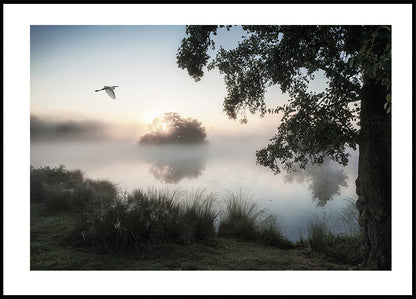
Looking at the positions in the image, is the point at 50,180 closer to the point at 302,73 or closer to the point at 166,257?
the point at 166,257

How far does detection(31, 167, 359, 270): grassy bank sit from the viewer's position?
2777 millimetres

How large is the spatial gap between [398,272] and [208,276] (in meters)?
1.95

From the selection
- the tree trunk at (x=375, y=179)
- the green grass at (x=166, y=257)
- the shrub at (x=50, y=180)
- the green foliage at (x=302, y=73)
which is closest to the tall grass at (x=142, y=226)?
the green grass at (x=166, y=257)

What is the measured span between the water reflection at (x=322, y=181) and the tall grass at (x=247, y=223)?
389 centimetres

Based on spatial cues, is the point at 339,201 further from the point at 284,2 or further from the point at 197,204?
the point at 284,2

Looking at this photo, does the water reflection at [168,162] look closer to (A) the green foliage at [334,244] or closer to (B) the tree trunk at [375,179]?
(A) the green foliage at [334,244]

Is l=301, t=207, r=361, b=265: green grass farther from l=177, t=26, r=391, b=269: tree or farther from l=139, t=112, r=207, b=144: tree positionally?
l=139, t=112, r=207, b=144: tree

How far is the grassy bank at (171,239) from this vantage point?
2777 mm

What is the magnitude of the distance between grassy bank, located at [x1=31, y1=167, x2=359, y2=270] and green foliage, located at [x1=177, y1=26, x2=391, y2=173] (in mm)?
1281

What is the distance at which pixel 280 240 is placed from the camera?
4.17 m

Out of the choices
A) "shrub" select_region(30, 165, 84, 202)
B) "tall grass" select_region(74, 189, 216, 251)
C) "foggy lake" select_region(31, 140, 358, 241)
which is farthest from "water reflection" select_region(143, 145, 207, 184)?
"tall grass" select_region(74, 189, 216, 251)

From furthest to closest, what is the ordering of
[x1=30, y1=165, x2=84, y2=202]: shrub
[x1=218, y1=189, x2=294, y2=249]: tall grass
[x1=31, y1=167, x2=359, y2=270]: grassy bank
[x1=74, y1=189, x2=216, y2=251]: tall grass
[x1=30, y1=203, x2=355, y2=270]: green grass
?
[x1=30, y1=165, x2=84, y2=202]: shrub, [x1=218, y1=189, x2=294, y2=249]: tall grass, [x1=74, y1=189, x2=216, y2=251]: tall grass, [x1=31, y1=167, x2=359, y2=270]: grassy bank, [x1=30, y1=203, x2=355, y2=270]: green grass

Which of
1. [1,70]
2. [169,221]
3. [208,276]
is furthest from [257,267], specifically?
[1,70]

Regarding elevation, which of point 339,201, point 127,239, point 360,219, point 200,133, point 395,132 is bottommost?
point 339,201
